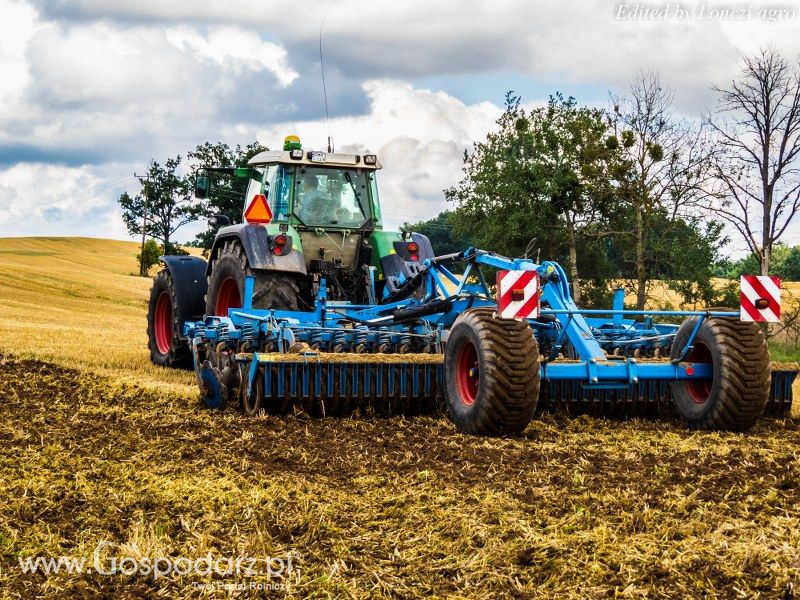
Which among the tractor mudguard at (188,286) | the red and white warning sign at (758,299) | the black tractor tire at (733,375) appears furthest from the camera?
the tractor mudguard at (188,286)

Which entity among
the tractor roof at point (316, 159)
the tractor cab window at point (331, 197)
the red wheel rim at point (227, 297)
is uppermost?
the tractor roof at point (316, 159)

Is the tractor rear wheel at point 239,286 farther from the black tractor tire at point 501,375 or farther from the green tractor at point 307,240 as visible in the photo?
the black tractor tire at point 501,375

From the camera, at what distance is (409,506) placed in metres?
4.84

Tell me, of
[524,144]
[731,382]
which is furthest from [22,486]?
[524,144]

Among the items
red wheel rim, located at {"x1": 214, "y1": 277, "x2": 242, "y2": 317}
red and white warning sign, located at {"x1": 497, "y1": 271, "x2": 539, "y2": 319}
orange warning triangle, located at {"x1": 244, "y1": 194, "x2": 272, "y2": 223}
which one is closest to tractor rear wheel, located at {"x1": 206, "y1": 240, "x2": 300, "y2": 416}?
red wheel rim, located at {"x1": 214, "y1": 277, "x2": 242, "y2": 317}

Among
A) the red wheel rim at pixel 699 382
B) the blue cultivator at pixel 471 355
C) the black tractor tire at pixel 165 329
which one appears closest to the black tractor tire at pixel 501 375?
the blue cultivator at pixel 471 355

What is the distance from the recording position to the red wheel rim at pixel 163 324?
1209 centimetres

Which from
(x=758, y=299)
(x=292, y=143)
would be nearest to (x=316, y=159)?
(x=292, y=143)

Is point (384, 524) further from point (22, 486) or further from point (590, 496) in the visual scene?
point (22, 486)

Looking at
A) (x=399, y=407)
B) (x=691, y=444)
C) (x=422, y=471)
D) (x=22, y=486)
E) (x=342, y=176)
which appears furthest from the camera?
(x=342, y=176)

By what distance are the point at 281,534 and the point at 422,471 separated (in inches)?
56.7

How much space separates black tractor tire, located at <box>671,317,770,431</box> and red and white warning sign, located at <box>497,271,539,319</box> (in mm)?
1527

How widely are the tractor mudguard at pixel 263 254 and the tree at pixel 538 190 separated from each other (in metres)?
20.2

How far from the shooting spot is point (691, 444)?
668 centimetres
